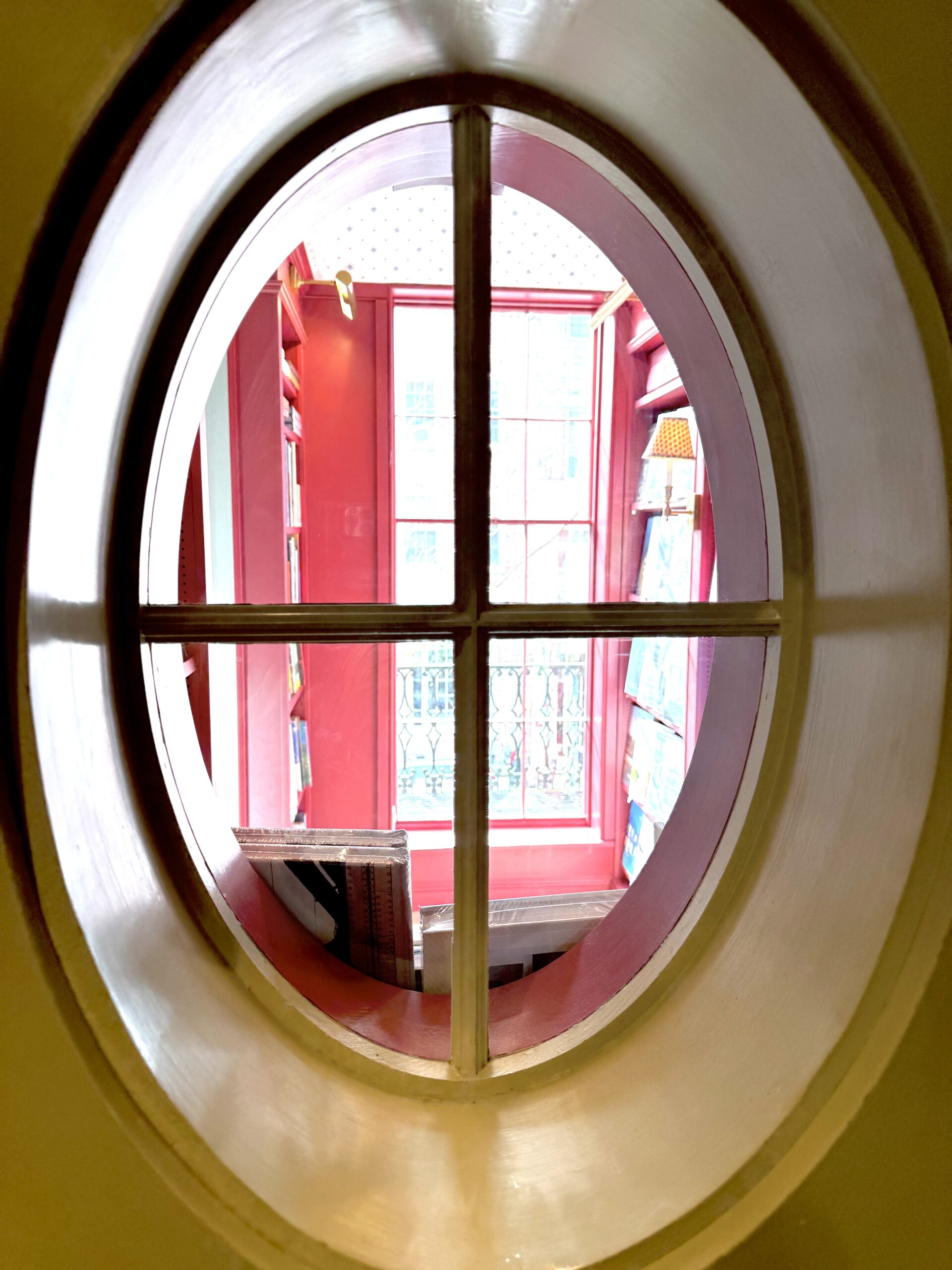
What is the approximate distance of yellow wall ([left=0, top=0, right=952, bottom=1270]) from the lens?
0.49 metres

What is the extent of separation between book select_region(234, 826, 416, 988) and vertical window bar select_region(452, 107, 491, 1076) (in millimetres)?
273

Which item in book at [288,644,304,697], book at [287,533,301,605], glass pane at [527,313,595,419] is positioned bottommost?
book at [288,644,304,697]

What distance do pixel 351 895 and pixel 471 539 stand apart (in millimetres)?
584

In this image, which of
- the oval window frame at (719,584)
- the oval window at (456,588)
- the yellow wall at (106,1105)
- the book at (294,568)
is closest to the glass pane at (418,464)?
the oval window at (456,588)

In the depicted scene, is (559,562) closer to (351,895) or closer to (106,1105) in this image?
(351,895)

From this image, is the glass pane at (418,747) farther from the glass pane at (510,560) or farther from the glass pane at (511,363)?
the glass pane at (511,363)

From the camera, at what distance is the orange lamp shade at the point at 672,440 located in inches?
94.7

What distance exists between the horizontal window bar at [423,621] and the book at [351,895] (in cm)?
43

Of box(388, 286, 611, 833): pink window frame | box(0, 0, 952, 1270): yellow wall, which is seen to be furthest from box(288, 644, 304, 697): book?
box(0, 0, 952, 1270): yellow wall

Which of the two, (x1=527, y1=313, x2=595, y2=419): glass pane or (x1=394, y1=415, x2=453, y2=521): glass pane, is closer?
(x1=394, y1=415, x2=453, y2=521): glass pane

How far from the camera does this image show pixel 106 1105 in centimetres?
55

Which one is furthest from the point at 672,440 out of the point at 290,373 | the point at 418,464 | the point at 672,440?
the point at 290,373

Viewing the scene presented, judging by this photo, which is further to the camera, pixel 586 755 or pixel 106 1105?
pixel 586 755

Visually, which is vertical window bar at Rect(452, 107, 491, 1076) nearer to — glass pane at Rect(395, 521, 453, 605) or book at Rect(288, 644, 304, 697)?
book at Rect(288, 644, 304, 697)
